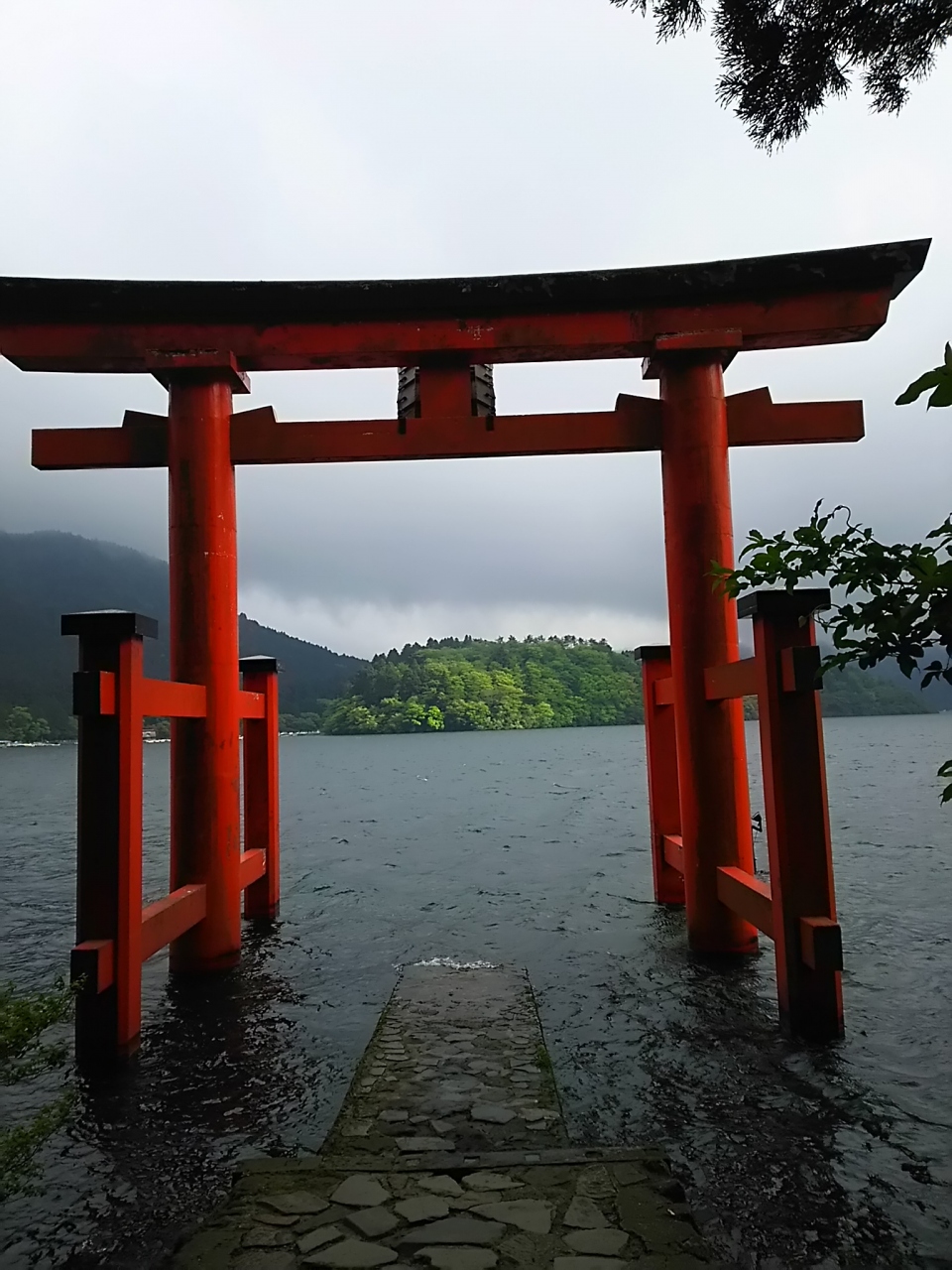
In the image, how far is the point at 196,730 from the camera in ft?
20.2

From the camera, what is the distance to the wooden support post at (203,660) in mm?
6137

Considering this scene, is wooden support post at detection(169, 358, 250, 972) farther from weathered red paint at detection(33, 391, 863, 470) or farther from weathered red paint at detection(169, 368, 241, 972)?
weathered red paint at detection(33, 391, 863, 470)

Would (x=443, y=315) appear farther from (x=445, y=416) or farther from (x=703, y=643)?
(x=703, y=643)

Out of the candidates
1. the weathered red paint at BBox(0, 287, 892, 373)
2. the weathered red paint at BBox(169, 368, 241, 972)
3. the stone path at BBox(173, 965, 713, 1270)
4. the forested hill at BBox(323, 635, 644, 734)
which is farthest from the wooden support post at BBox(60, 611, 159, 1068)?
the forested hill at BBox(323, 635, 644, 734)

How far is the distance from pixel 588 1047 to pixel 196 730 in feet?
11.4

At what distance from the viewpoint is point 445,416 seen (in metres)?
6.48

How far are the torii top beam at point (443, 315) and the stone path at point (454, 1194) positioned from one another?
194 inches

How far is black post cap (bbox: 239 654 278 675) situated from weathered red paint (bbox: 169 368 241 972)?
67.6 inches

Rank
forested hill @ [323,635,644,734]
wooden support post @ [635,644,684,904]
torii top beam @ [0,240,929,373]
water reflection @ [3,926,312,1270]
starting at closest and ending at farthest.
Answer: water reflection @ [3,926,312,1270]
torii top beam @ [0,240,929,373]
wooden support post @ [635,644,684,904]
forested hill @ [323,635,644,734]

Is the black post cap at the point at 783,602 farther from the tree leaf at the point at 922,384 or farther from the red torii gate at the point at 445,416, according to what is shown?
the tree leaf at the point at 922,384

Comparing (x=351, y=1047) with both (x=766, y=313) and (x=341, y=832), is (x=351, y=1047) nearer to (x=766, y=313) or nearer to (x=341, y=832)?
(x=766, y=313)

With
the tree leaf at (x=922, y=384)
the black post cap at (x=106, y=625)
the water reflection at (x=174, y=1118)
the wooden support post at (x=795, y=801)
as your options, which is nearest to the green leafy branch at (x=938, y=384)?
the tree leaf at (x=922, y=384)

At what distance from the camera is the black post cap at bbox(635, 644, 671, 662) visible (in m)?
8.35

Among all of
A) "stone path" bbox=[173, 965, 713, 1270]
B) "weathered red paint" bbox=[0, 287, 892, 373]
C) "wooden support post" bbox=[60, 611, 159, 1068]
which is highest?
"weathered red paint" bbox=[0, 287, 892, 373]
